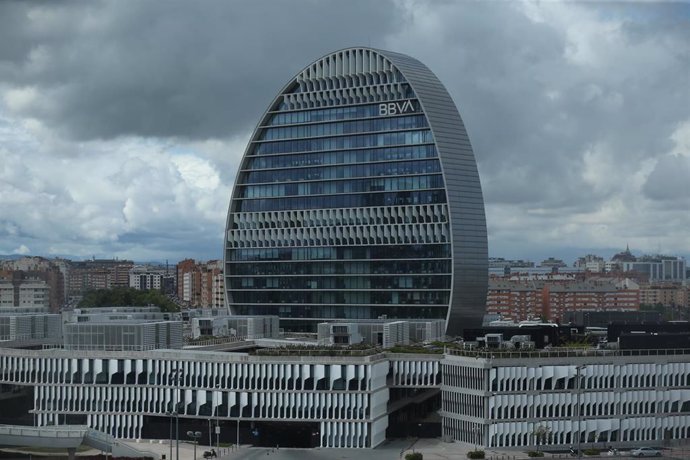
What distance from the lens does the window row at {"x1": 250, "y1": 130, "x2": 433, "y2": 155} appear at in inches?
4063

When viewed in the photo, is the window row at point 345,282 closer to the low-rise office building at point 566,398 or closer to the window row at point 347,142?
the window row at point 347,142

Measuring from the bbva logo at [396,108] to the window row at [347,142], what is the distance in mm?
2013

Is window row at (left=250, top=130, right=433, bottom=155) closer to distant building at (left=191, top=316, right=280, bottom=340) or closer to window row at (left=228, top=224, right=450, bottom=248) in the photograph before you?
window row at (left=228, top=224, right=450, bottom=248)

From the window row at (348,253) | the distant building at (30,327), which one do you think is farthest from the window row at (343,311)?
the distant building at (30,327)

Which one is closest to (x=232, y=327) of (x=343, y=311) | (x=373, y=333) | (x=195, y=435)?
(x=343, y=311)

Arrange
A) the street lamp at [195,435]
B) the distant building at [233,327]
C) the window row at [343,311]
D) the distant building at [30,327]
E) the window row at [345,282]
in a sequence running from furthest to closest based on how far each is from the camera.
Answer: the window row at [345,282] < the window row at [343,311] < the distant building at [233,327] < the distant building at [30,327] < the street lamp at [195,435]

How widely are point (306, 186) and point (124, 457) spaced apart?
5114cm

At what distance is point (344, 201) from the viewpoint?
355 feet

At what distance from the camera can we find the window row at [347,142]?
103m

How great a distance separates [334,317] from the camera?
357 ft

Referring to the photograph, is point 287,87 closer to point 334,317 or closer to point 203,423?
point 334,317

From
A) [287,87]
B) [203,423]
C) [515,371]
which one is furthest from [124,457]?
[287,87]

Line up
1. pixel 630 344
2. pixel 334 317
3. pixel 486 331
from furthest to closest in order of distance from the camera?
1. pixel 334 317
2. pixel 486 331
3. pixel 630 344

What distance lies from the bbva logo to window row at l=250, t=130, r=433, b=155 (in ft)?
6.60
